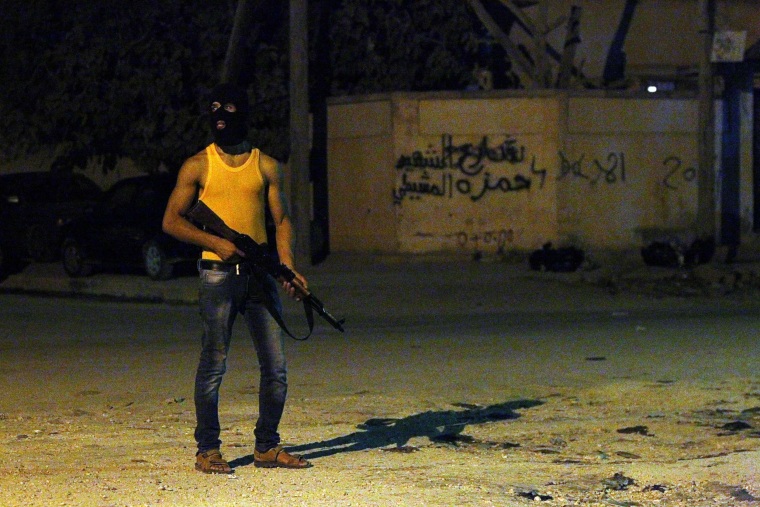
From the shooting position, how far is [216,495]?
5.89 meters

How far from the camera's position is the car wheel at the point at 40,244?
19.6m

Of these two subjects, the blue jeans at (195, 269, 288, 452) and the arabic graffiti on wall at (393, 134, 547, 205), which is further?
the arabic graffiti on wall at (393, 134, 547, 205)

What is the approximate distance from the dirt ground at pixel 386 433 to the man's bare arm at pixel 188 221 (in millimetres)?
1163

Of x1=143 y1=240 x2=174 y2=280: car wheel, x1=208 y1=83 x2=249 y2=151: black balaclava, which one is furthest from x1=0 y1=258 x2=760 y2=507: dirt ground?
x1=143 y1=240 x2=174 y2=280: car wheel

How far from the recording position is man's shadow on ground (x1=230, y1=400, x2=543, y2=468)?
715 centimetres

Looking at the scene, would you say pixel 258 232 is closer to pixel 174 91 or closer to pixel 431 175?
pixel 431 175

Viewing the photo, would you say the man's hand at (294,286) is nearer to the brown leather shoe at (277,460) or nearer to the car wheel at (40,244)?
the brown leather shoe at (277,460)

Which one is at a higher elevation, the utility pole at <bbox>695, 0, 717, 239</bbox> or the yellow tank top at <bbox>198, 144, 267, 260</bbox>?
the utility pole at <bbox>695, 0, 717, 239</bbox>

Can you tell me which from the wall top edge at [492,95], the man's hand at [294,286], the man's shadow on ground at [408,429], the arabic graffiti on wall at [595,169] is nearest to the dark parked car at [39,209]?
the wall top edge at [492,95]

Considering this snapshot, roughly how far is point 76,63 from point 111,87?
75cm

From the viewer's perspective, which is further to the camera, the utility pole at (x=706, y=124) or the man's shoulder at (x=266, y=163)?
the utility pole at (x=706, y=124)

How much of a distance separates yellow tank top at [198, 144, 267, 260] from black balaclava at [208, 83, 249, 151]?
3.6 inches

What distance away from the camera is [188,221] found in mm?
6191

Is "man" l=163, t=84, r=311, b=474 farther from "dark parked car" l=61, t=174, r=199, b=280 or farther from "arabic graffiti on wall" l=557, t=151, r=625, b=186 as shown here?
"arabic graffiti on wall" l=557, t=151, r=625, b=186
